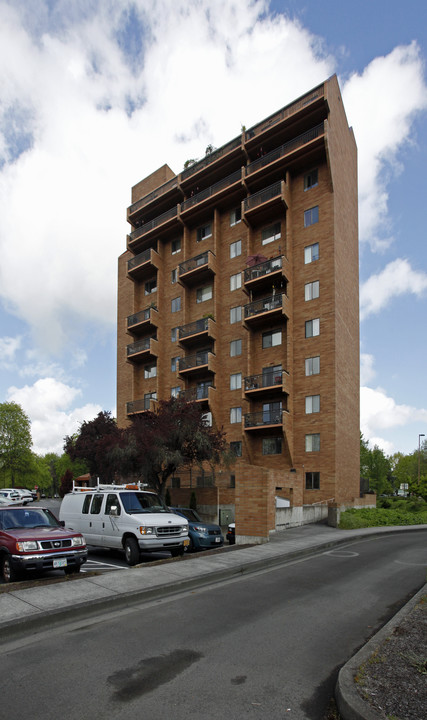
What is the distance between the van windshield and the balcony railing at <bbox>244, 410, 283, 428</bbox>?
56.0 ft

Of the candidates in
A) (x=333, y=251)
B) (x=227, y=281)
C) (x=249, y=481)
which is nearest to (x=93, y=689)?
(x=249, y=481)

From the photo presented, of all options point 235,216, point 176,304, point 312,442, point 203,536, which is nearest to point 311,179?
point 235,216

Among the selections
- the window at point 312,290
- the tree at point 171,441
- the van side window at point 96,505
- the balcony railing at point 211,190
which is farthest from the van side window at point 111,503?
the balcony railing at point 211,190

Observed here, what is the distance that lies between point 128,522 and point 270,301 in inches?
837

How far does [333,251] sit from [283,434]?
11.7 metres

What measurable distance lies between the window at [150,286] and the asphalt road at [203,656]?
34.8 meters

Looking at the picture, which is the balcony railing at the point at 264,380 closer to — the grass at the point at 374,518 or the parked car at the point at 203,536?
the grass at the point at 374,518

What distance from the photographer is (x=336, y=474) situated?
28328mm

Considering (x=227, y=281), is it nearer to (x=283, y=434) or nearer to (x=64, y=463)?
(x=283, y=434)

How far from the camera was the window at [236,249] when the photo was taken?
35.9 metres

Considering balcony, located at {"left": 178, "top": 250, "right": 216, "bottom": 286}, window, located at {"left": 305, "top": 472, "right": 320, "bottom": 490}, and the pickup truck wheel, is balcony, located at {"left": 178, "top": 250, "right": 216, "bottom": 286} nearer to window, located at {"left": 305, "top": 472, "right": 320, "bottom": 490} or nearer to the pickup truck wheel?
window, located at {"left": 305, "top": 472, "right": 320, "bottom": 490}

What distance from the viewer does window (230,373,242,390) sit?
33.9 meters

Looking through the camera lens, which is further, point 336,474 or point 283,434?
point 283,434

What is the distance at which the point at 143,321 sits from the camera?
39.4 meters
